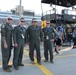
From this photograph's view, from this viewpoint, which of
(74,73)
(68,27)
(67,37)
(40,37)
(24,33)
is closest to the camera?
(74,73)

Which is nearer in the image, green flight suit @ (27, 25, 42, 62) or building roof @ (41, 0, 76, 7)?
green flight suit @ (27, 25, 42, 62)

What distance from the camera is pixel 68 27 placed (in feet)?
72.5

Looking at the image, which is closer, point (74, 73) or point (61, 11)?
point (74, 73)

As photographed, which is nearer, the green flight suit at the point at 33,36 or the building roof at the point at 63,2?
the green flight suit at the point at 33,36

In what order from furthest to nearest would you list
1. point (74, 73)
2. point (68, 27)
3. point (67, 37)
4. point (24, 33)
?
point (68, 27) < point (67, 37) < point (24, 33) < point (74, 73)

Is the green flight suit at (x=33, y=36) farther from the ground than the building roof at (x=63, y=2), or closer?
closer

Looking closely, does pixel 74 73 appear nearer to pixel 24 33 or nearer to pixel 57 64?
pixel 57 64

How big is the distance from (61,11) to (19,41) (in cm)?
1426

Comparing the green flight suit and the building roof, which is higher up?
the building roof

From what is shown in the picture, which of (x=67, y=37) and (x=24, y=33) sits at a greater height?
(x=24, y=33)

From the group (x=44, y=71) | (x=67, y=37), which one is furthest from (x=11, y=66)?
(x=67, y=37)

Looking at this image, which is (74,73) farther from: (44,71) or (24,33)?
(24,33)

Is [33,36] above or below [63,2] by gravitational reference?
below

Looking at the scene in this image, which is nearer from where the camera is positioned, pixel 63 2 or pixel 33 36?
pixel 33 36
